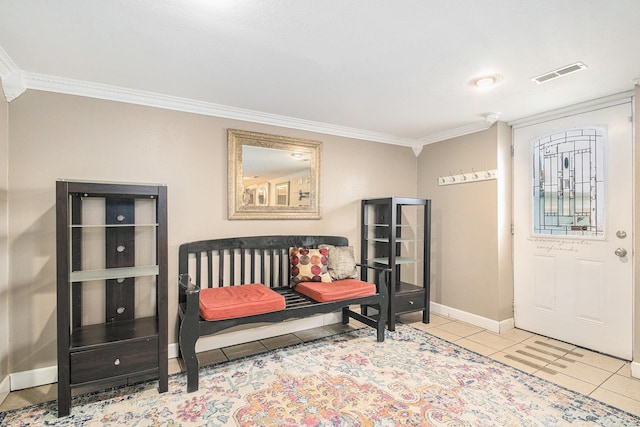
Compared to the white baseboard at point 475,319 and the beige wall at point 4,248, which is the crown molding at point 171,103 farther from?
the white baseboard at point 475,319

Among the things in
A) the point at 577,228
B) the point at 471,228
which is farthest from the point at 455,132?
the point at 577,228

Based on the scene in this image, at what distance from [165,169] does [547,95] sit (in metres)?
3.43

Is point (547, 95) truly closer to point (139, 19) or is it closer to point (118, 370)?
point (139, 19)

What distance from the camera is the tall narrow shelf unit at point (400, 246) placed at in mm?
3670

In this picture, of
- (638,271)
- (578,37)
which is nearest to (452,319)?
(638,271)

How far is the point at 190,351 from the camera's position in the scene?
2.36 metres

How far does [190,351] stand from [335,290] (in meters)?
1.31

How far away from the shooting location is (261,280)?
334cm

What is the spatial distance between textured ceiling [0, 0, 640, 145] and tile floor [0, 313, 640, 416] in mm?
2321

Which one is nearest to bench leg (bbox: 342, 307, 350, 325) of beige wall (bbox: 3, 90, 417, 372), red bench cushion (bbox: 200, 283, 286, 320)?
beige wall (bbox: 3, 90, 417, 372)

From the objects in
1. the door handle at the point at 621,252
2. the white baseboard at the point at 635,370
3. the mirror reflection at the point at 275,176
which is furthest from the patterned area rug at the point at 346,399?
the mirror reflection at the point at 275,176

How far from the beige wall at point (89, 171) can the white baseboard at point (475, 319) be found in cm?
209

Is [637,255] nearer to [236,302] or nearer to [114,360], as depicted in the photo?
[236,302]

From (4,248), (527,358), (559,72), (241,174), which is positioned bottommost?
(527,358)
